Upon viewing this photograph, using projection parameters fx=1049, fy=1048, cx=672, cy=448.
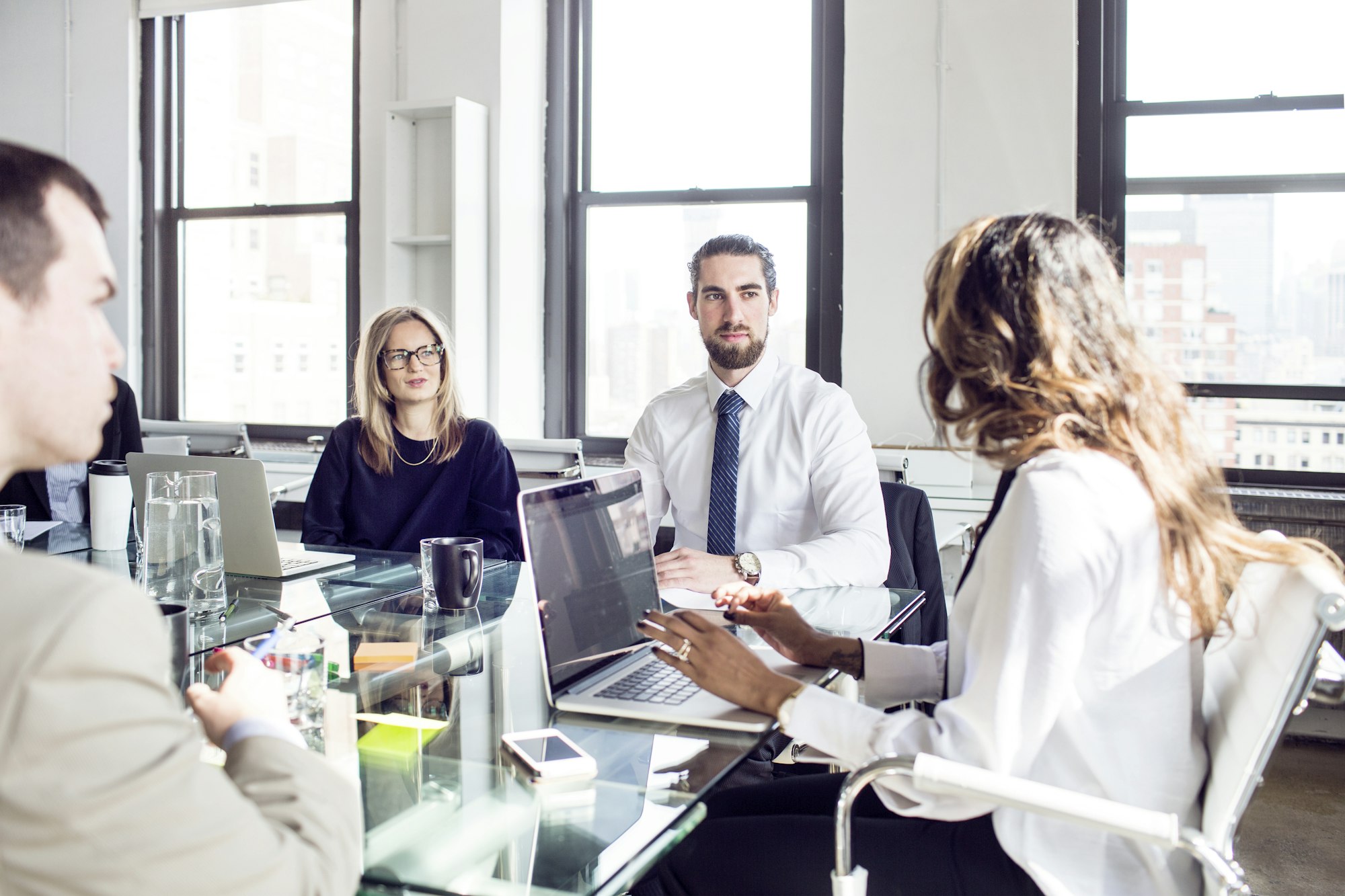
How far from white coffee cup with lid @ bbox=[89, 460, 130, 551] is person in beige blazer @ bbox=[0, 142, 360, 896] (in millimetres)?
1671

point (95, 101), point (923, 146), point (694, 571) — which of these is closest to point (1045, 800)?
point (694, 571)

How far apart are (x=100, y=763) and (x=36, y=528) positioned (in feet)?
A: 7.55

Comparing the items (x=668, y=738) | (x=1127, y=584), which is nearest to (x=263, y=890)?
(x=668, y=738)

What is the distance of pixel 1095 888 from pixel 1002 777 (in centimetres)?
22

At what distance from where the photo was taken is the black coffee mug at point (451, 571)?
178cm

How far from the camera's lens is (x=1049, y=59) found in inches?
140

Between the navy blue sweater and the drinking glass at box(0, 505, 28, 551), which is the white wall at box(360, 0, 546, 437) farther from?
the drinking glass at box(0, 505, 28, 551)

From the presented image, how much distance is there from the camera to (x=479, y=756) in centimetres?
111

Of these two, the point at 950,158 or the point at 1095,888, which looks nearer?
the point at 1095,888

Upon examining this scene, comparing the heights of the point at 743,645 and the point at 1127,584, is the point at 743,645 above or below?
below

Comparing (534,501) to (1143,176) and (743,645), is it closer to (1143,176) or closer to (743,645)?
(743,645)

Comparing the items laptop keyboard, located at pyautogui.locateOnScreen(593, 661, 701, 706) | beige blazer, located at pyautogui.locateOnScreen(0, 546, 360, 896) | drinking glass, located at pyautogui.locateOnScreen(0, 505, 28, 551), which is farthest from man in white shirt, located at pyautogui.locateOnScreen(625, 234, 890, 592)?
beige blazer, located at pyautogui.locateOnScreen(0, 546, 360, 896)

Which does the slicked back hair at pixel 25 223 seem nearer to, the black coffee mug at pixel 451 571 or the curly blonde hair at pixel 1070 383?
the curly blonde hair at pixel 1070 383

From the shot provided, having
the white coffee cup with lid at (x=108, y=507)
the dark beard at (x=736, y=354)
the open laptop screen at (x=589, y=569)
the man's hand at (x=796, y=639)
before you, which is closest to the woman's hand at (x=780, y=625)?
the man's hand at (x=796, y=639)
